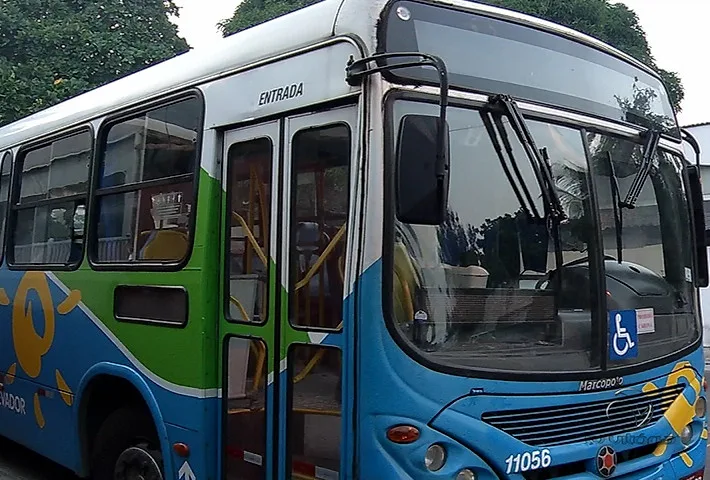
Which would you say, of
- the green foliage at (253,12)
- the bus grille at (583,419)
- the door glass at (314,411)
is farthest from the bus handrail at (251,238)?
the green foliage at (253,12)

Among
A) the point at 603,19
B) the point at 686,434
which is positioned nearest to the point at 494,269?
the point at 686,434

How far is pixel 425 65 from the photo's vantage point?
349cm

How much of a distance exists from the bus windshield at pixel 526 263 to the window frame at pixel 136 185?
143cm

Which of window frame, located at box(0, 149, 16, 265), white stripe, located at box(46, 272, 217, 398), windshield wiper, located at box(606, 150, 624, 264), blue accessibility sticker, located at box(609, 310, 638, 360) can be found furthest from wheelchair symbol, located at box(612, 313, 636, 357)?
window frame, located at box(0, 149, 16, 265)

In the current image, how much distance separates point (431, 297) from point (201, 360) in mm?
1399

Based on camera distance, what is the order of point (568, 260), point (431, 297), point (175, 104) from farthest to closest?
point (175, 104) < point (568, 260) < point (431, 297)

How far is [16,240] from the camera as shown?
6.54 metres

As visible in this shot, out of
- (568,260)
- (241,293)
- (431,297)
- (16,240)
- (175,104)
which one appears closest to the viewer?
(431,297)

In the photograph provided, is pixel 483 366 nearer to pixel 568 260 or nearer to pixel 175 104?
pixel 568 260

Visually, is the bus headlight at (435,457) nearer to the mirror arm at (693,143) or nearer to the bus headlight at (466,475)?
the bus headlight at (466,475)

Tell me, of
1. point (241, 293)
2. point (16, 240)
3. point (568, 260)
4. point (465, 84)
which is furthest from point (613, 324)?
point (16, 240)

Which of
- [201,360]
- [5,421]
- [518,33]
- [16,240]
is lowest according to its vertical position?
[5,421]

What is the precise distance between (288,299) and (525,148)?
4.13 ft

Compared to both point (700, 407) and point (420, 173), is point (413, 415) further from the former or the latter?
point (700, 407)
